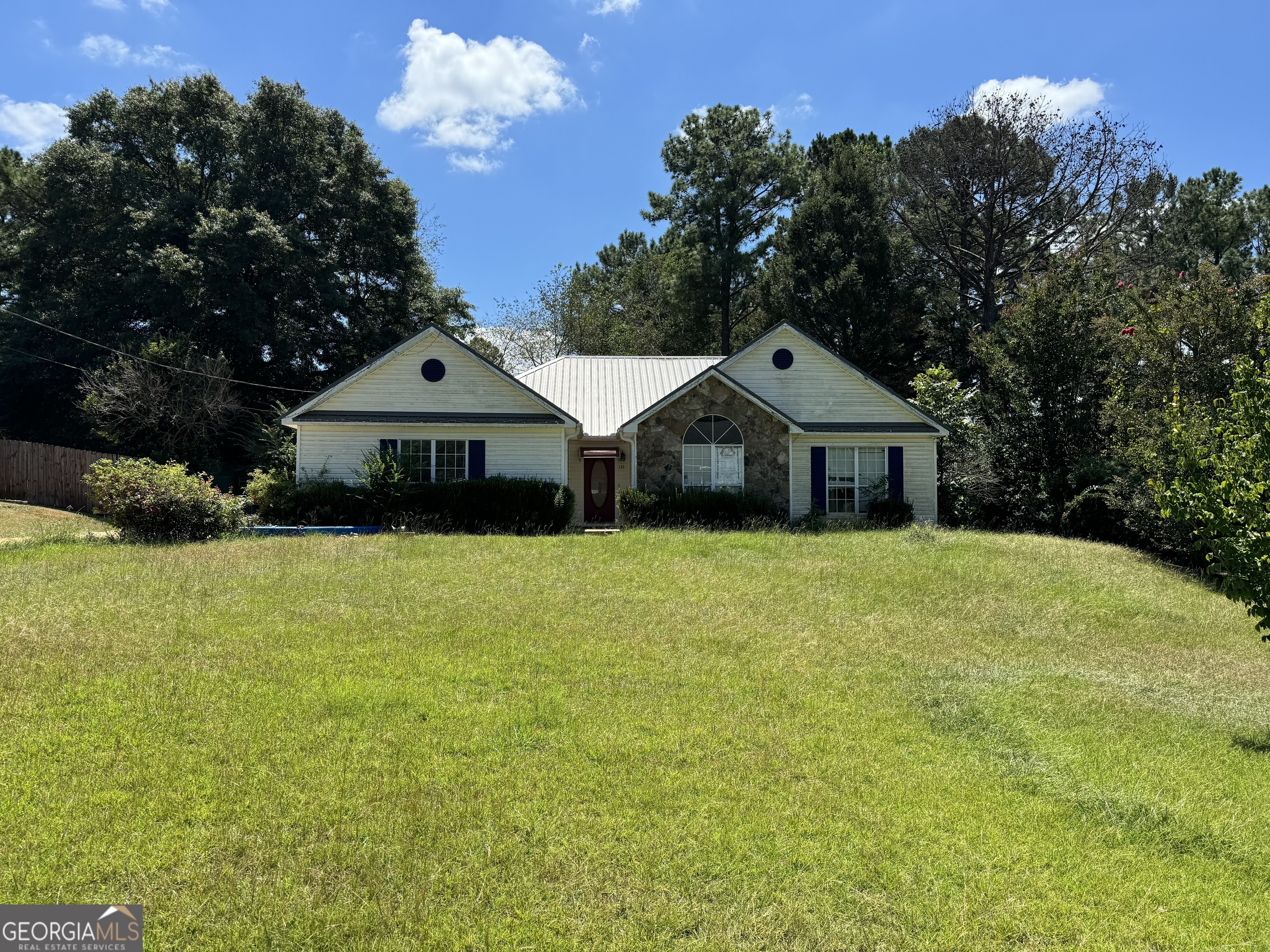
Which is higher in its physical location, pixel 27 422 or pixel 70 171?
pixel 70 171

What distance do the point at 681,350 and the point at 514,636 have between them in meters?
33.7

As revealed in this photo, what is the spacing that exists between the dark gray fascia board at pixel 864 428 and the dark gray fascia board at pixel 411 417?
710 cm

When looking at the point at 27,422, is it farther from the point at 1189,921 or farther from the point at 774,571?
the point at 1189,921

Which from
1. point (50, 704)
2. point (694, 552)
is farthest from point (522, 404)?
point (50, 704)

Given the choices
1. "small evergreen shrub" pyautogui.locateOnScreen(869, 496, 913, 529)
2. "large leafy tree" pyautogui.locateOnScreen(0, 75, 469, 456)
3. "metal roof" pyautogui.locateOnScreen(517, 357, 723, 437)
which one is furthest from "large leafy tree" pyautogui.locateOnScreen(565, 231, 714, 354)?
"small evergreen shrub" pyautogui.locateOnScreen(869, 496, 913, 529)

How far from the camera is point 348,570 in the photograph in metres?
12.6

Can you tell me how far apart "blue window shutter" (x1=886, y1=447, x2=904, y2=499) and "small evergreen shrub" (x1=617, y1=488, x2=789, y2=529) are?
13.7ft

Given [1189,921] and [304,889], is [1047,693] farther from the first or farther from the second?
[304,889]

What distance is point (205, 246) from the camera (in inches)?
1167

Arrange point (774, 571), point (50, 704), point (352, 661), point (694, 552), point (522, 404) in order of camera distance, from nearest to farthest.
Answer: point (50, 704) < point (352, 661) < point (774, 571) < point (694, 552) < point (522, 404)

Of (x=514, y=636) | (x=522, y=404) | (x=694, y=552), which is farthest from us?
(x=522, y=404)

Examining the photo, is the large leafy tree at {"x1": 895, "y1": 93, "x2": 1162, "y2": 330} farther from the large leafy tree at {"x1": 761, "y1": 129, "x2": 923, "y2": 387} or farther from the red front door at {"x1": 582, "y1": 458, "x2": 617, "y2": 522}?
the red front door at {"x1": 582, "y1": 458, "x2": 617, "y2": 522}

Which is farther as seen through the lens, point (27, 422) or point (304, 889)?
point (27, 422)

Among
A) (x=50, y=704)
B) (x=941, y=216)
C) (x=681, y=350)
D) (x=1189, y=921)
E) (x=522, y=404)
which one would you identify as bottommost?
(x=1189, y=921)
